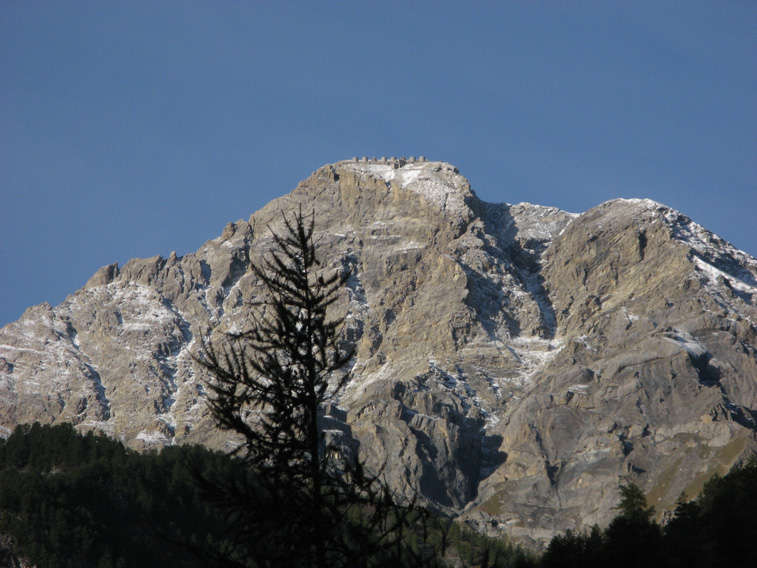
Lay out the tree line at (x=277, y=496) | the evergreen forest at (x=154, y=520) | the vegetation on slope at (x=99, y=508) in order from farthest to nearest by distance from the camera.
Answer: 1. the vegetation on slope at (x=99, y=508)
2. the evergreen forest at (x=154, y=520)
3. the tree line at (x=277, y=496)

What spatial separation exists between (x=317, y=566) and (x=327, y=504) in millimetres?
1587

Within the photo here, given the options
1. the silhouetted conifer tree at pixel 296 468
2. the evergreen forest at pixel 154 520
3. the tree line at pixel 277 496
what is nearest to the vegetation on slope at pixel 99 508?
the evergreen forest at pixel 154 520

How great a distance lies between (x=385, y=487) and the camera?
25.6 m

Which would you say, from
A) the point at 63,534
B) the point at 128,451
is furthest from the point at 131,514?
the point at 128,451

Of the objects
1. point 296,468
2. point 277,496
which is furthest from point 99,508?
point 277,496

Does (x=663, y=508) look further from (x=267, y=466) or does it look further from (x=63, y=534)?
(x=267, y=466)

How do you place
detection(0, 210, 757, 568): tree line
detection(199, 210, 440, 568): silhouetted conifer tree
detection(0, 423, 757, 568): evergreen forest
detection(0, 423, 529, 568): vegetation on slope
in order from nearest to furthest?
1. detection(199, 210, 440, 568): silhouetted conifer tree
2. detection(0, 210, 757, 568): tree line
3. detection(0, 423, 757, 568): evergreen forest
4. detection(0, 423, 529, 568): vegetation on slope

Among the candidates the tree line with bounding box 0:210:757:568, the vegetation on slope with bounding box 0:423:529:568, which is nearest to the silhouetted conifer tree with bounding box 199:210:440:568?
the tree line with bounding box 0:210:757:568

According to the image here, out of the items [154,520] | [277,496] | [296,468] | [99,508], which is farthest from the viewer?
[154,520]

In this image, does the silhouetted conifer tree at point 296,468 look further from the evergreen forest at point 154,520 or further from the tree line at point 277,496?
the evergreen forest at point 154,520

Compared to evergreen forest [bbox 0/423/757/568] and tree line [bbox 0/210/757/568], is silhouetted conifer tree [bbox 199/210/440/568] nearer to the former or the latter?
tree line [bbox 0/210/757/568]

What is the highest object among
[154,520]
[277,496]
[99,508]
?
[99,508]

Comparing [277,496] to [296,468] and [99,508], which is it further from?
[99,508]

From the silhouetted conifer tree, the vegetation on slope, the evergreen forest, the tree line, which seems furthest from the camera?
the vegetation on slope
